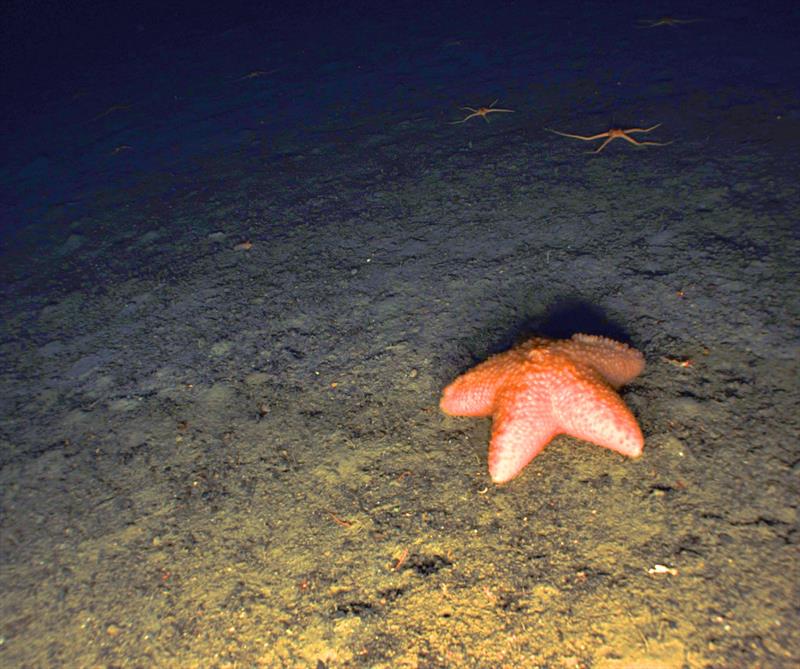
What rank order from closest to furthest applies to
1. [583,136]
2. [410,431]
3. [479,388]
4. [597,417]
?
1. [597,417]
2. [479,388]
3. [410,431]
4. [583,136]

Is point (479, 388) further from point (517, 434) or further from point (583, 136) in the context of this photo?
point (583, 136)

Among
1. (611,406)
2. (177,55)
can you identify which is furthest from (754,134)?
(177,55)

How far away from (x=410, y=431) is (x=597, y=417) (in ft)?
3.24

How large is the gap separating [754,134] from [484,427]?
437 centimetres

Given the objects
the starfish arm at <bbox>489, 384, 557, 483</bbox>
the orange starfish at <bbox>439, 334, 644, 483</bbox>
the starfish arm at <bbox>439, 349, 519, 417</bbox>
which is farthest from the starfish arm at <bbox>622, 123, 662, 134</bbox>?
the starfish arm at <bbox>489, 384, 557, 483</bbox>

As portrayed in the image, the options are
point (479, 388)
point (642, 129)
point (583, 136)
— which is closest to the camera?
point (479, 388)

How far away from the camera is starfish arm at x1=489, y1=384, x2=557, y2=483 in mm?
2438

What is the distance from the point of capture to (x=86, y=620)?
8.13ft

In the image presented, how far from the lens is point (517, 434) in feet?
8.03

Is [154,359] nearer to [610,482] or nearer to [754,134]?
[610,482]

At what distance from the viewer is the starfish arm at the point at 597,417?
2.42 meters

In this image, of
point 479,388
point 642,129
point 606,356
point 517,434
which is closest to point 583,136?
point 642,129

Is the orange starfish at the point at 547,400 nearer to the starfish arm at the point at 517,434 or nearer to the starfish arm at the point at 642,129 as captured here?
the starfish arm at the point at 517,434

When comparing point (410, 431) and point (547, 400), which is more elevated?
point (547, 400)
